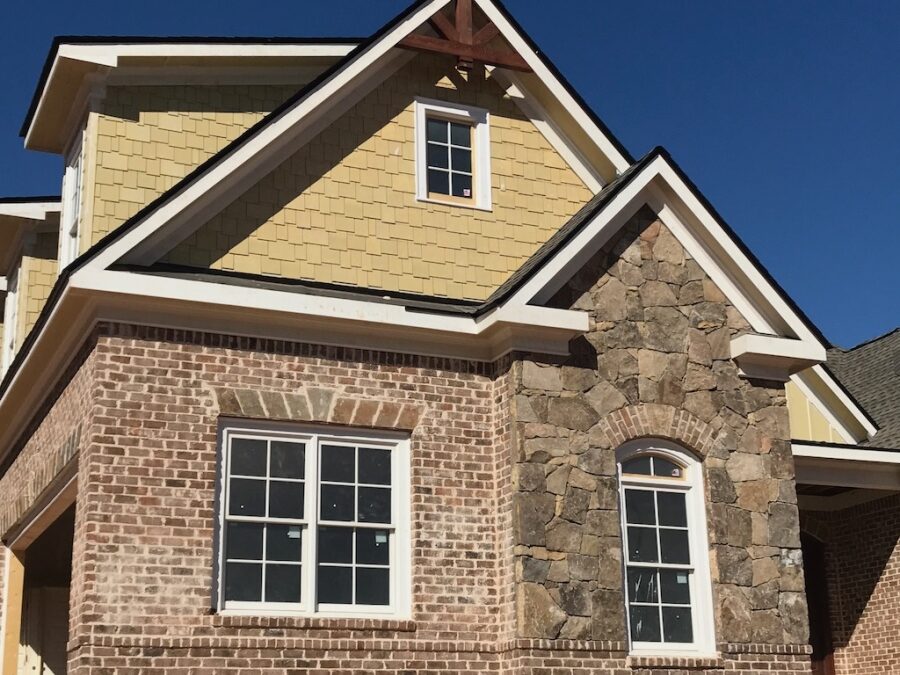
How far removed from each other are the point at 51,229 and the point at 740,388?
33.5 ft

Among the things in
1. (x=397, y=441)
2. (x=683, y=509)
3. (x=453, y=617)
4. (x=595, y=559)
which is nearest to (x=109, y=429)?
(x=397, y=441)

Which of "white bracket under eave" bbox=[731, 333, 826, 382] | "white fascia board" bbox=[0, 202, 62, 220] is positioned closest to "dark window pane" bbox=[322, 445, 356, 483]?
"white bracket under eave" bbox=[731, 333, 826, 382]

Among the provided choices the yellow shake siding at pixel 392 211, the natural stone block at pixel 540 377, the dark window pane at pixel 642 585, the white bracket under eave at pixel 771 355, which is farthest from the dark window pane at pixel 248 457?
the white bracket under eave at pixel 771 355

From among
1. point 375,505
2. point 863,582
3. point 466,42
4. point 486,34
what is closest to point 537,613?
point 375,505

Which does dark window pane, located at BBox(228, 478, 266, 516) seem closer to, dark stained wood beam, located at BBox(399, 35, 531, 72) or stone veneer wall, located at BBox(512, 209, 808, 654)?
stone veneer wall, located at BBox(512, 209, 808, 654)

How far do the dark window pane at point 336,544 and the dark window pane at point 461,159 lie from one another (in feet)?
16.2

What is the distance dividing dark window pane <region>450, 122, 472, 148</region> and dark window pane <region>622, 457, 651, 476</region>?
4.48 metres

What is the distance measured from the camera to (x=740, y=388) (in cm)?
1455

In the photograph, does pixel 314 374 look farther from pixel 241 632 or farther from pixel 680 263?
pixel 680 263

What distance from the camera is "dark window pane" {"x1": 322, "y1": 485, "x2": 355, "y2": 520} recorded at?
12766 mm

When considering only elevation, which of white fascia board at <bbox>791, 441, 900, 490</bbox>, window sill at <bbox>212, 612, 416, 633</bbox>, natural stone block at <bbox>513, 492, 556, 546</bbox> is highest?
white fascia board at <bbox>791, 441, 900, 490</bbox>

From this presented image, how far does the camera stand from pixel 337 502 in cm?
1284

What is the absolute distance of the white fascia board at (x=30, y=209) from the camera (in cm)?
1777

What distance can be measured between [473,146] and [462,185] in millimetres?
574
